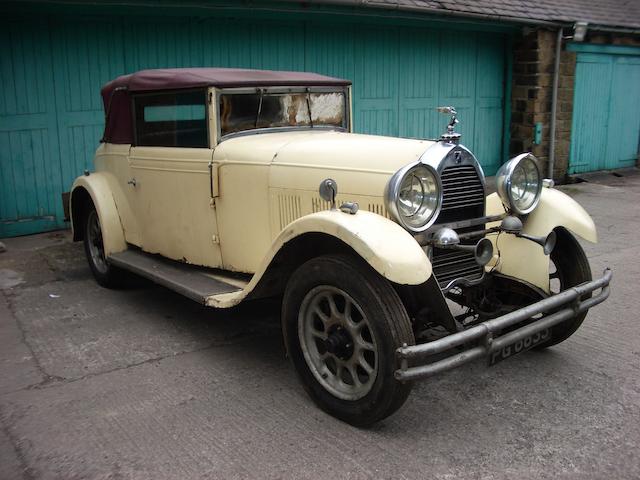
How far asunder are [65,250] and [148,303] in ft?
6.70

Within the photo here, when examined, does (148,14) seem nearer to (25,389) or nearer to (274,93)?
(274,93)

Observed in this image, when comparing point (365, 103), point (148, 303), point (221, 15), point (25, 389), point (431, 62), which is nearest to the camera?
point (25, 389)

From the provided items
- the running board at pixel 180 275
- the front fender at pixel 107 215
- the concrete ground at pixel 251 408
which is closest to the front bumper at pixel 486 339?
the concrete ground at pixel 251 408

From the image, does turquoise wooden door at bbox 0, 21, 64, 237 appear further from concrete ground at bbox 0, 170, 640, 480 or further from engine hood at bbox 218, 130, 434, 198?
engine hood at bbox 218, 130, 434, 198

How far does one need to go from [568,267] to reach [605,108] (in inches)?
383

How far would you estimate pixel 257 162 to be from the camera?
388cm

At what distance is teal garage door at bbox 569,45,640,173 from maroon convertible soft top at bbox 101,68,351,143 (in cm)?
849

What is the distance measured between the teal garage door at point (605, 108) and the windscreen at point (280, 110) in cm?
826

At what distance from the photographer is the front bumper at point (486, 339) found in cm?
269

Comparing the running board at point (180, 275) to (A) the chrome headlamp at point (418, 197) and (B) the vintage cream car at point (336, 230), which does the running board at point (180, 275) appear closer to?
(B) the vintage cream car at point (336, 230)

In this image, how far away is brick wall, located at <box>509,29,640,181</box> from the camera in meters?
10.8

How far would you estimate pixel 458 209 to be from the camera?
3488 mm

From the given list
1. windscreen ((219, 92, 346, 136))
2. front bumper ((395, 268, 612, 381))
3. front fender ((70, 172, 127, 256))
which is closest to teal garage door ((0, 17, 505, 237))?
front fender ((70, 172, 127, 256))

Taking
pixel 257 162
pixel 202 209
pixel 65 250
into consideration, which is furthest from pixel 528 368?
pixel 65 250
